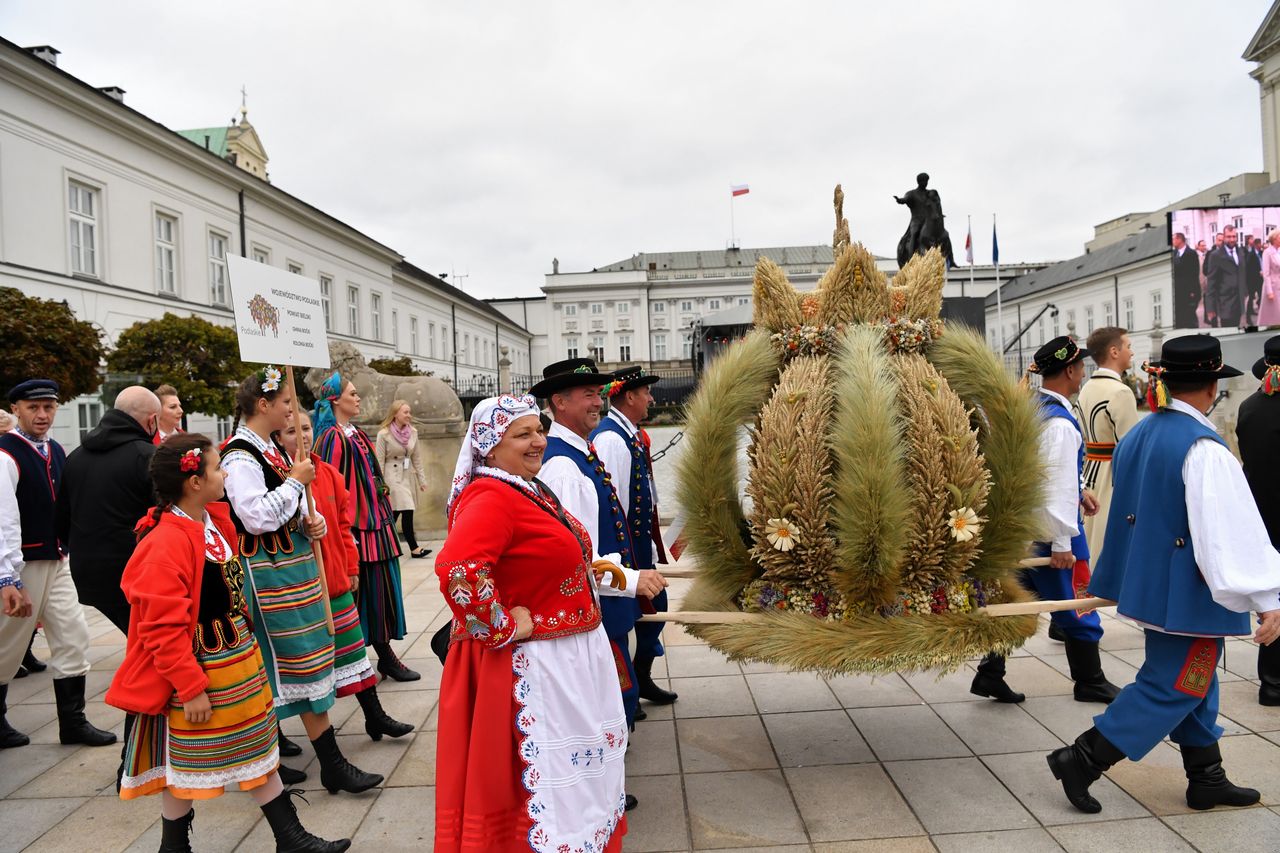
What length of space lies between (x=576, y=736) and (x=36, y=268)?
2144 centimetres

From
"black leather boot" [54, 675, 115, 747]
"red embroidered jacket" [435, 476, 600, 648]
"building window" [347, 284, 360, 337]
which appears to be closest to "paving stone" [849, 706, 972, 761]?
"red embroidered jacket" [435, 476, 600, 648]

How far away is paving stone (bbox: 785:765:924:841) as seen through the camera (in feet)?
10.2

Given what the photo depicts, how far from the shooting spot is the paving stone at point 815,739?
3.80 m

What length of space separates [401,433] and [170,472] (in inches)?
251

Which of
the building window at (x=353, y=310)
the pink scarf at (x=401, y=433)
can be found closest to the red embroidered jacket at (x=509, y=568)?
the pink scarf at (x=401, y=433)

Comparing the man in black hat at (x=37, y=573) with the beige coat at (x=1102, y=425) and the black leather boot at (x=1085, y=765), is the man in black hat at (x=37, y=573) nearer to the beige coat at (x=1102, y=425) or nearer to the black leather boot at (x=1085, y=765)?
the black leather boot at (x=1085, y=765)

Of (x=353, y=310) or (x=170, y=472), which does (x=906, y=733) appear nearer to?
(x=170, y=472)

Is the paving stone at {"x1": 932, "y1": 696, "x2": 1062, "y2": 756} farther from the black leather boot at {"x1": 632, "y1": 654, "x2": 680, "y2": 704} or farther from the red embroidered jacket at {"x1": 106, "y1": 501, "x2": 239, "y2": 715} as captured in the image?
the red embroidered jacket at {"x1": 106, "y1": 501, "x2": 239, "y2": 715}

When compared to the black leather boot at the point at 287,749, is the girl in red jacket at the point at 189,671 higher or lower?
higher

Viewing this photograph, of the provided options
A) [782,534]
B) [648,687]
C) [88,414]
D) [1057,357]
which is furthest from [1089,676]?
[88,414]

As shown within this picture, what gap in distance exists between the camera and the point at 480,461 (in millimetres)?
2594

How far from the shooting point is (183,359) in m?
16.0

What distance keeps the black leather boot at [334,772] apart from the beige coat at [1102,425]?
4.61m

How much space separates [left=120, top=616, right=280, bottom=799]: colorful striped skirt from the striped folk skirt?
1783 mm
